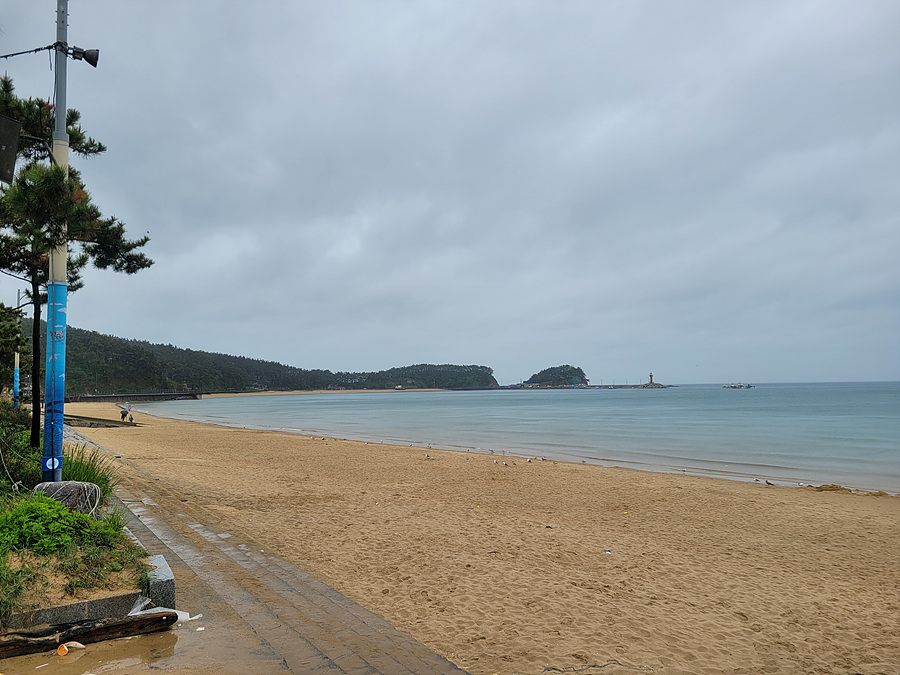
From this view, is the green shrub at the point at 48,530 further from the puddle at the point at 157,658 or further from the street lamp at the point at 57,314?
the street lamp at the point at 57,314

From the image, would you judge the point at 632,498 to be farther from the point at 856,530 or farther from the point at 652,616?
the point at 652,616

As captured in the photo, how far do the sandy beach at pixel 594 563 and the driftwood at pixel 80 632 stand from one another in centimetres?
181

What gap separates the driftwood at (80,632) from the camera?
3.29 m

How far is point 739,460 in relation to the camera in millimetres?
21531

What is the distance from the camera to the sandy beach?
4.39 meters

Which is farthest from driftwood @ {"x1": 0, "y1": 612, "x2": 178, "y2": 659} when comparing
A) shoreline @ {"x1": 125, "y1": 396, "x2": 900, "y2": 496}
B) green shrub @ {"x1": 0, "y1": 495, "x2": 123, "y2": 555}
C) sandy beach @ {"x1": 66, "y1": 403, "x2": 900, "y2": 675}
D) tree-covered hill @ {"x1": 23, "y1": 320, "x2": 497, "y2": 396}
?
tree-covered hill @ {"x1": 23, "y1": 320, "x2": 497, "y2": 396}

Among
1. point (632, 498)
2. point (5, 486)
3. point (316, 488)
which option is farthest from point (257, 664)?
point (632, 498)

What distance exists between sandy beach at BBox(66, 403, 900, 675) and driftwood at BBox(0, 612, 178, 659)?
1.81m

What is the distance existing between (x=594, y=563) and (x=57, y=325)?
6747 mm

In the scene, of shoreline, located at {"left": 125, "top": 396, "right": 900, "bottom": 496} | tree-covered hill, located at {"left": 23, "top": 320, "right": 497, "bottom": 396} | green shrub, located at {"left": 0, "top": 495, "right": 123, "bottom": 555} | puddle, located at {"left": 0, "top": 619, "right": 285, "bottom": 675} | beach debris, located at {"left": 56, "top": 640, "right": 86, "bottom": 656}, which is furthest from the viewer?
tree-covered hill, located at {"left": 23, "top": 320, "right": 497, "bottom": 396}

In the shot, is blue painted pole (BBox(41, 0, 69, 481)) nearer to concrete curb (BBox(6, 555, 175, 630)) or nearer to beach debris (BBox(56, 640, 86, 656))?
concrete curb (BBox(6, 555, 175, 630))

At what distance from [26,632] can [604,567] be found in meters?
5.59

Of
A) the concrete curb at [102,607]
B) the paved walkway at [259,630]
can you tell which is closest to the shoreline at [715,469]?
the paved walkway at [259,630]

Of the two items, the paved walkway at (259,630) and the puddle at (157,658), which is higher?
the puddle at (157,658)
